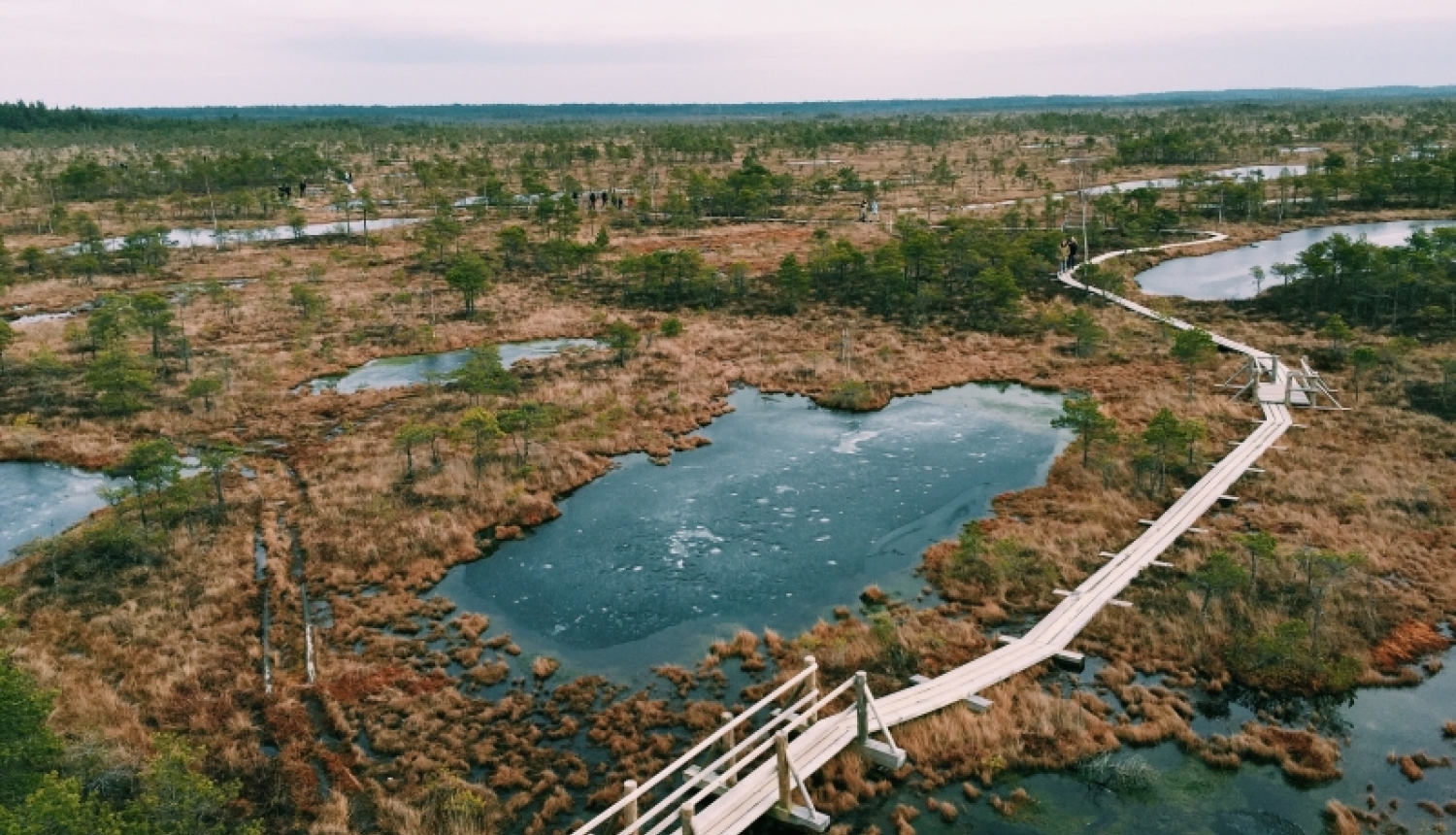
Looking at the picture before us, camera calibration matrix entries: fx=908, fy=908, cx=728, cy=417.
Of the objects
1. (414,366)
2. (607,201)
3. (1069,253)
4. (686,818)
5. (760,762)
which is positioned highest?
(607,201)

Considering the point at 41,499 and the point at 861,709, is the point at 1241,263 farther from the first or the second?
the point at 41,499

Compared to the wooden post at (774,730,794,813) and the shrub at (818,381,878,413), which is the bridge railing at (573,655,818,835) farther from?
the shrub at (818,381,878,413)

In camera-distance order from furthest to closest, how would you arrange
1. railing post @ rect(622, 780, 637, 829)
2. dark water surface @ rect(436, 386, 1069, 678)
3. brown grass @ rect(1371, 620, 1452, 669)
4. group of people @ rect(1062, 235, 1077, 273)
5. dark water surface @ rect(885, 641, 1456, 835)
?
group of people @ rect(1062, 235, 1077, 273) < dark water surface @ rect(436, 386, 1069, 678) < brown grass @ rect(1371, 620, 1452, 669) < dark water surface @ rect(885, 641, 1456, 835) < railing post @ rect(622, 780, 637, 829)

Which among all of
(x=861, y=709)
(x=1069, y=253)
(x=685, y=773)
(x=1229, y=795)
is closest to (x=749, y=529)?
(x=861, y=709)

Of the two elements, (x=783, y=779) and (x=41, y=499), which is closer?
(x=783, y=779)

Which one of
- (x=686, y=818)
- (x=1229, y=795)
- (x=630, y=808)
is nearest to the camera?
(x=686, y=818)

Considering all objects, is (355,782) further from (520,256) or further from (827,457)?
(520,256)

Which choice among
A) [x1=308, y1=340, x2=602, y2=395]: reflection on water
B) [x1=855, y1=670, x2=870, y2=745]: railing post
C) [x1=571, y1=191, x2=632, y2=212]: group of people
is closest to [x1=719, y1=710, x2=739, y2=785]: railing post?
[x1=855, y1=670, x2=870, y2=745]: railing post
